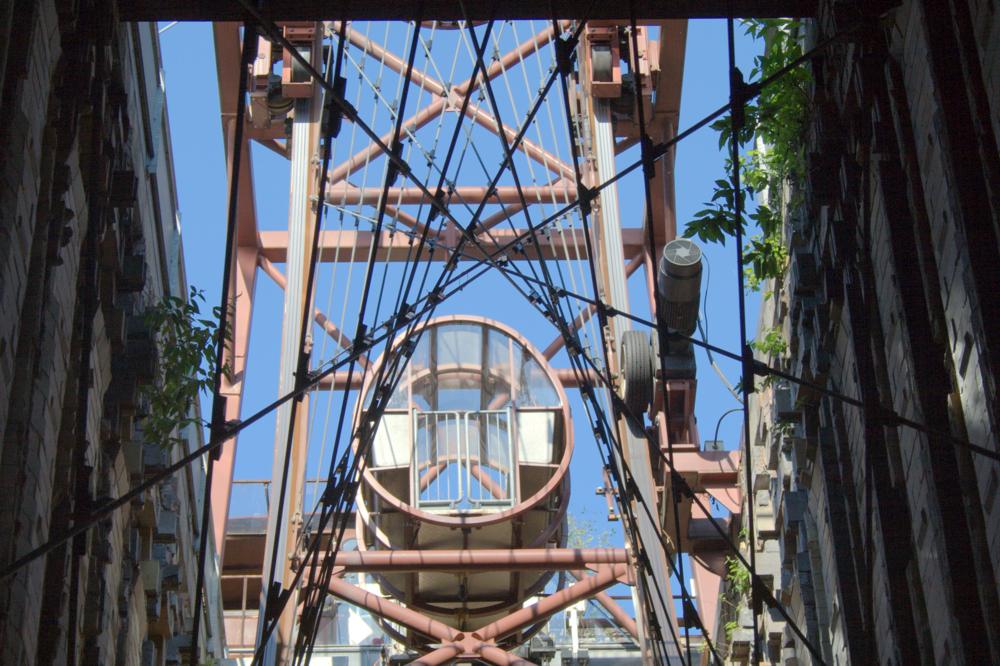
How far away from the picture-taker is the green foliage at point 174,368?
9.34 meters

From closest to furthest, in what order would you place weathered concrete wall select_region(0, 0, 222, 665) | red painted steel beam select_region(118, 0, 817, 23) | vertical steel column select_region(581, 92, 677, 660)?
weathered concrete wall select_region(0, 0, 222, 665), red painted steel beam select_region(118, 0, 817, 23), vertical steel column select_region(581, 92, 677, 660)

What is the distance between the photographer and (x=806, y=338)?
9336 mm

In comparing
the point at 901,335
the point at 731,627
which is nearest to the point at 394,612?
the point at 731,627

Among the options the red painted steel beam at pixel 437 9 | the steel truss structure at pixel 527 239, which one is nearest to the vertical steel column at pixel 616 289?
the steel truss structure at pixel 527 239

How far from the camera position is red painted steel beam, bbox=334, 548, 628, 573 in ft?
50.0

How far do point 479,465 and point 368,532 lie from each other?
4.13 ft

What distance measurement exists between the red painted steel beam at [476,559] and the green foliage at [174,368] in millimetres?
5619

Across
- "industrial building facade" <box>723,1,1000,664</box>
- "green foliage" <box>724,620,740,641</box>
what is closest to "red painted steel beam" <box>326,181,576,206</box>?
"green foliage" <box>724,620,740,641</box>

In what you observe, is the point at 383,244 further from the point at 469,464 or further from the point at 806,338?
the point at 806,338

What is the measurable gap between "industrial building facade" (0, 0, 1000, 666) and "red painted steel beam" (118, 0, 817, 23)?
0.06 ft

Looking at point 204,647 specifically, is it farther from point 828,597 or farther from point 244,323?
point 244,323

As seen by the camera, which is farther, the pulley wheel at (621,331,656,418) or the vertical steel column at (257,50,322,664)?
the pulley wheel at (621,331,656,418)

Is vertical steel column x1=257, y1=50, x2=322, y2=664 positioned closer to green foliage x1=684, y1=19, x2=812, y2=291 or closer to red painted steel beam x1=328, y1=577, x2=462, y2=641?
red painted steel beam x1=328, y1=577, x2=462, y2=641

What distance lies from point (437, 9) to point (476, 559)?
845 cm
